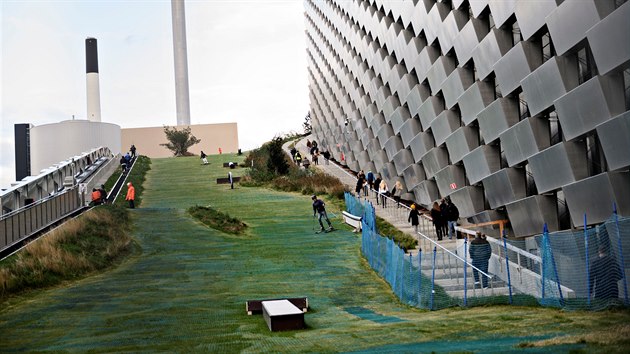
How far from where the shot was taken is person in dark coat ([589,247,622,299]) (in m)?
14.9

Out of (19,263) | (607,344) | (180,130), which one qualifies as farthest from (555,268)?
(180,130)

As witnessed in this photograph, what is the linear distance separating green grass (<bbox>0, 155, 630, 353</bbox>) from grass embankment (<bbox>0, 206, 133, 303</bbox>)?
64 centimetres

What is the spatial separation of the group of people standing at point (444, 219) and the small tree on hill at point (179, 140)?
8451 centimetres

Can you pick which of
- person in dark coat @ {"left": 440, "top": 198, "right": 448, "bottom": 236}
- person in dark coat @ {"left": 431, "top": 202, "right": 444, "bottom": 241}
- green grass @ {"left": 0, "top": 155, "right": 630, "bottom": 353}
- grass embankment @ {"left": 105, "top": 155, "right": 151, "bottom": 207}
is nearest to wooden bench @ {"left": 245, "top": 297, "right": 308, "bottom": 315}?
green grass @ {"left": 0, "top": 155, "right": 630, "bottom": 353}

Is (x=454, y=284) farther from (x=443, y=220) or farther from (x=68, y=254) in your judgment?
(x=68, y=254)

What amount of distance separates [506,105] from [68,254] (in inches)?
572

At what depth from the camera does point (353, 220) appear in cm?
3228

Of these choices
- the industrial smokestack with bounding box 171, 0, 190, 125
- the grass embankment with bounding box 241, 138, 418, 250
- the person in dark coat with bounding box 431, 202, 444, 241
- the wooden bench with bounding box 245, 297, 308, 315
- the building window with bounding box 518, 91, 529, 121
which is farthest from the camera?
the industrial smokestack with bounding box 171, 0, 190, 125

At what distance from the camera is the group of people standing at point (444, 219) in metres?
27.9

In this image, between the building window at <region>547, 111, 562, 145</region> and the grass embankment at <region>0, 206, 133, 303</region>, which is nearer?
the grass embankment at <region>0, 206, 133, 303</region>

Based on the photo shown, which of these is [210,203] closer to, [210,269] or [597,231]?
[210,269]

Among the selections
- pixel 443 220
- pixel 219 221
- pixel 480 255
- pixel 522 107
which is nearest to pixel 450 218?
pixel 443 220

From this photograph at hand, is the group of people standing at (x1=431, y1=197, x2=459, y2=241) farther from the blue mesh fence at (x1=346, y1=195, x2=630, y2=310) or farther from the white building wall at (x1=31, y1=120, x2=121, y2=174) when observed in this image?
the white building wall at (x1=31, y1=120, x2=121, y2=174)

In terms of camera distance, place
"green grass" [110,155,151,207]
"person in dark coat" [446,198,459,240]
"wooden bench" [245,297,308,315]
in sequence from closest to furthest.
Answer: "wooden bench" [245,297,308,315]
"person in dark coat" [446,198,459,240]
"green grass" [110,155,151,207]
